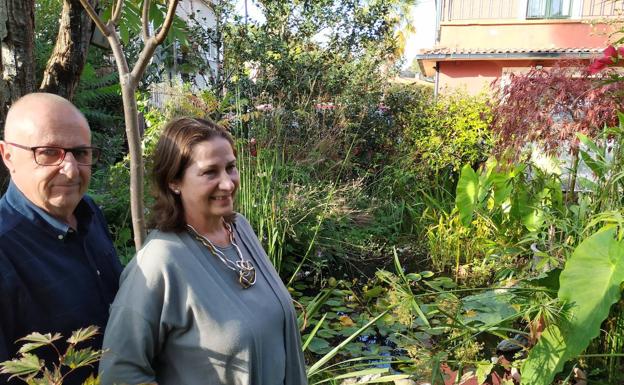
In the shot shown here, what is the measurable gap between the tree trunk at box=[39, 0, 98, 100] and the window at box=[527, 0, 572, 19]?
413 inches

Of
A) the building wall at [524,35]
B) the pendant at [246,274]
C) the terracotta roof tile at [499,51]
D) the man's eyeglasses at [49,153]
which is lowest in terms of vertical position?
the pendant at [246,274]

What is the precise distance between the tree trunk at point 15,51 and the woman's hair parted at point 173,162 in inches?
38.3

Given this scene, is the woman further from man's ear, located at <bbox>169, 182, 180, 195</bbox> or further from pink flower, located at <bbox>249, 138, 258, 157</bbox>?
pink flower, located at <bbox>249, 138, 258, 157</bbox>

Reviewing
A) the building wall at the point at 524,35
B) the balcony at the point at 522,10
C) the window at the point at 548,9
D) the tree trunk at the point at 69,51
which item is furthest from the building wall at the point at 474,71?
the tree trunk at the point at 69,51

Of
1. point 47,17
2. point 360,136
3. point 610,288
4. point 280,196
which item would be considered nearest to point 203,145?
point 610,288

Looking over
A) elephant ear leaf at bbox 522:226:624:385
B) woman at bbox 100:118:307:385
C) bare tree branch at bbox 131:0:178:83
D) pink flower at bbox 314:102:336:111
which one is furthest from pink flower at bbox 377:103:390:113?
bare tree branch at bbox 131:0:178:83

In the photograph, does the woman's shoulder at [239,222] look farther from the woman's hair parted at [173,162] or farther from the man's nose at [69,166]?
the man's nose at [69,166]

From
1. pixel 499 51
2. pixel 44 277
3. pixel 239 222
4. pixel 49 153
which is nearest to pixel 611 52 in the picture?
pixel 239 222

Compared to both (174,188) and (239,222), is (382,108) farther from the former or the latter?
(174,188)

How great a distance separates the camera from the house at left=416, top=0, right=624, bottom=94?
10.3 meters

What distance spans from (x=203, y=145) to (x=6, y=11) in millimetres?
1194

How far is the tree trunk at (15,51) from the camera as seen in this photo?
210cm

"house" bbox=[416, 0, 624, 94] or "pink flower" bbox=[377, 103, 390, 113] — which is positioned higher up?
"house" bbox=[416, 0, 624, 94]

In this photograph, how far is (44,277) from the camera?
1.28 metres
